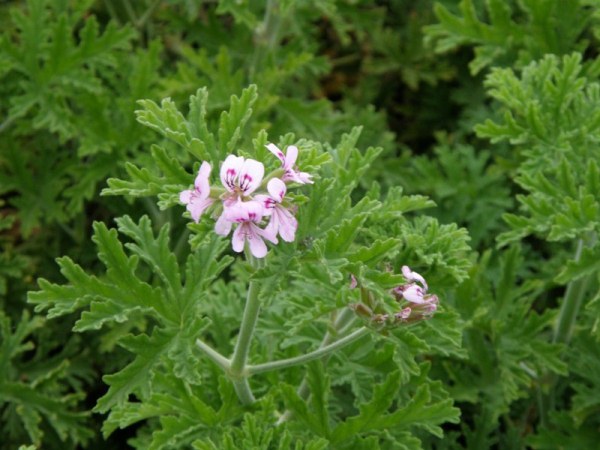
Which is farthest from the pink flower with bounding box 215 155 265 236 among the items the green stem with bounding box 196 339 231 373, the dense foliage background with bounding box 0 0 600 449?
the green stem with bounding box 196 339 231 373

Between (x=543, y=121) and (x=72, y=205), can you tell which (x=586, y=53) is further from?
(x=72, y=205)

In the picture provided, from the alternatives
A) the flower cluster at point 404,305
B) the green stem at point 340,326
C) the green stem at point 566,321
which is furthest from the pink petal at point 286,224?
the green stem at point 566,321

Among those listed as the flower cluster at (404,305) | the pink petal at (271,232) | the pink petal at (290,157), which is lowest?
the flower cluster at (404,305)

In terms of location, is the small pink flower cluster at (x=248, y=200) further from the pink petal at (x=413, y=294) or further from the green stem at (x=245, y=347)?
the pink petal at (x=413, y=294)

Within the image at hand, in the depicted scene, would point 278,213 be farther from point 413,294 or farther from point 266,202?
point 413,294

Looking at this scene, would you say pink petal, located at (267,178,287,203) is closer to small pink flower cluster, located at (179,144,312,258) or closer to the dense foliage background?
small pink flower cluster, located at (179,144,312,258)

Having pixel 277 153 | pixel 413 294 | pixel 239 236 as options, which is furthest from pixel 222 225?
pixel 413 294

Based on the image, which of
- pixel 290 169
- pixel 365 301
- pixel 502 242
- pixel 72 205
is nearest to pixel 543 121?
pixel 502 242
